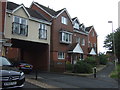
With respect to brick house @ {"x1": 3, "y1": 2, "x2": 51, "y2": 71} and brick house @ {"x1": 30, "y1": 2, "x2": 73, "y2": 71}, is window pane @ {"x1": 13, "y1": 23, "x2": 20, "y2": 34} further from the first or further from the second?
brick house @ {"x1": 30, "y1": 2, "x2": 73, "y2": 71}

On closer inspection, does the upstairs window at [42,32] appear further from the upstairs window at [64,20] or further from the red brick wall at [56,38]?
the upstairs window at [64,20]

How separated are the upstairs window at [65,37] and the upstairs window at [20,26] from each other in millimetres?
6512

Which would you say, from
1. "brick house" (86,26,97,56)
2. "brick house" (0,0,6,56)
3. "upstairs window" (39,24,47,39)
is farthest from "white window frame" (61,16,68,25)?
"brick house" (0,0,6,56)

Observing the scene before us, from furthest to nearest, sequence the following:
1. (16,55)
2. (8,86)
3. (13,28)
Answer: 1. (16,55)
2. (13,28)
3. (8,86)

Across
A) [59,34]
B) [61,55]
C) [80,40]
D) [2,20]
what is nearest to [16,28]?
[2,20]

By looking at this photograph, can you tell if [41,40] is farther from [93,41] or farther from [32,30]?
[93,41]

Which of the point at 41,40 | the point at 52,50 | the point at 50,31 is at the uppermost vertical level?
the point at 50,31

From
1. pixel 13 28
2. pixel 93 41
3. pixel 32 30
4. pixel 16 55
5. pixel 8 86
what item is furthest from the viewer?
pixel 93 41

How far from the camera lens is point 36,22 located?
68.6ft

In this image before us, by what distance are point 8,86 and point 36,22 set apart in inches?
597

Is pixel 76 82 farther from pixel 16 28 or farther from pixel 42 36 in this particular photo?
pixel 42 36

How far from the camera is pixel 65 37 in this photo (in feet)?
81.1

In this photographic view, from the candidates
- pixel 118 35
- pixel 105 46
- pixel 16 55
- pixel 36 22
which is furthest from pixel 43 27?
pixel 105 46

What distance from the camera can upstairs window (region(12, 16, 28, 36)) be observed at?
18.1m
